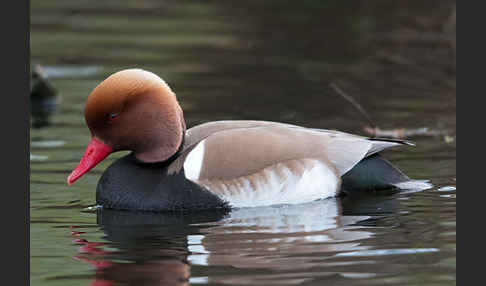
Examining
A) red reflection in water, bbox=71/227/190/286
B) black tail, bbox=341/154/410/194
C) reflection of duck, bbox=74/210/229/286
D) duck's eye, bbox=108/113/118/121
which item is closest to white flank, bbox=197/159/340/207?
black tail, bbox=341/154/410/194

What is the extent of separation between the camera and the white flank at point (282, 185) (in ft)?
26.7

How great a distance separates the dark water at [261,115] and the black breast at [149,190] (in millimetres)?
122

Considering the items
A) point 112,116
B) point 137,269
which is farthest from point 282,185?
point 137,269

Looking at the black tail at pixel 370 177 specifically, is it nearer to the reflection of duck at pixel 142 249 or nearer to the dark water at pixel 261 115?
the dark water at pixel 261 115

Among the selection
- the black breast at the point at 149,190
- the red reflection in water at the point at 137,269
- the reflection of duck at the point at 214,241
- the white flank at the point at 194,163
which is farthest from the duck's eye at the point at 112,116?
the red reflection in water at the point at 137,269

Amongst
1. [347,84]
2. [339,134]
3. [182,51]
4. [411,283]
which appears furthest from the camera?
[182,51]

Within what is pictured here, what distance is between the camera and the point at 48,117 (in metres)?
12.0

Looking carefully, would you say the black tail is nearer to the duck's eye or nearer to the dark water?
the dark water

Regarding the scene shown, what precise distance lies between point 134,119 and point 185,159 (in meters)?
0.52

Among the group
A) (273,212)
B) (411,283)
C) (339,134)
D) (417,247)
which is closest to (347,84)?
(339,134)

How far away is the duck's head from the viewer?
8.00 meters

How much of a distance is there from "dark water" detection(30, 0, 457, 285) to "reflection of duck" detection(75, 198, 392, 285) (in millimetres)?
15

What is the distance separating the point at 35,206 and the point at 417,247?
10.5 ft

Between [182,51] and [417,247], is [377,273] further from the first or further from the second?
→ [182,51]
